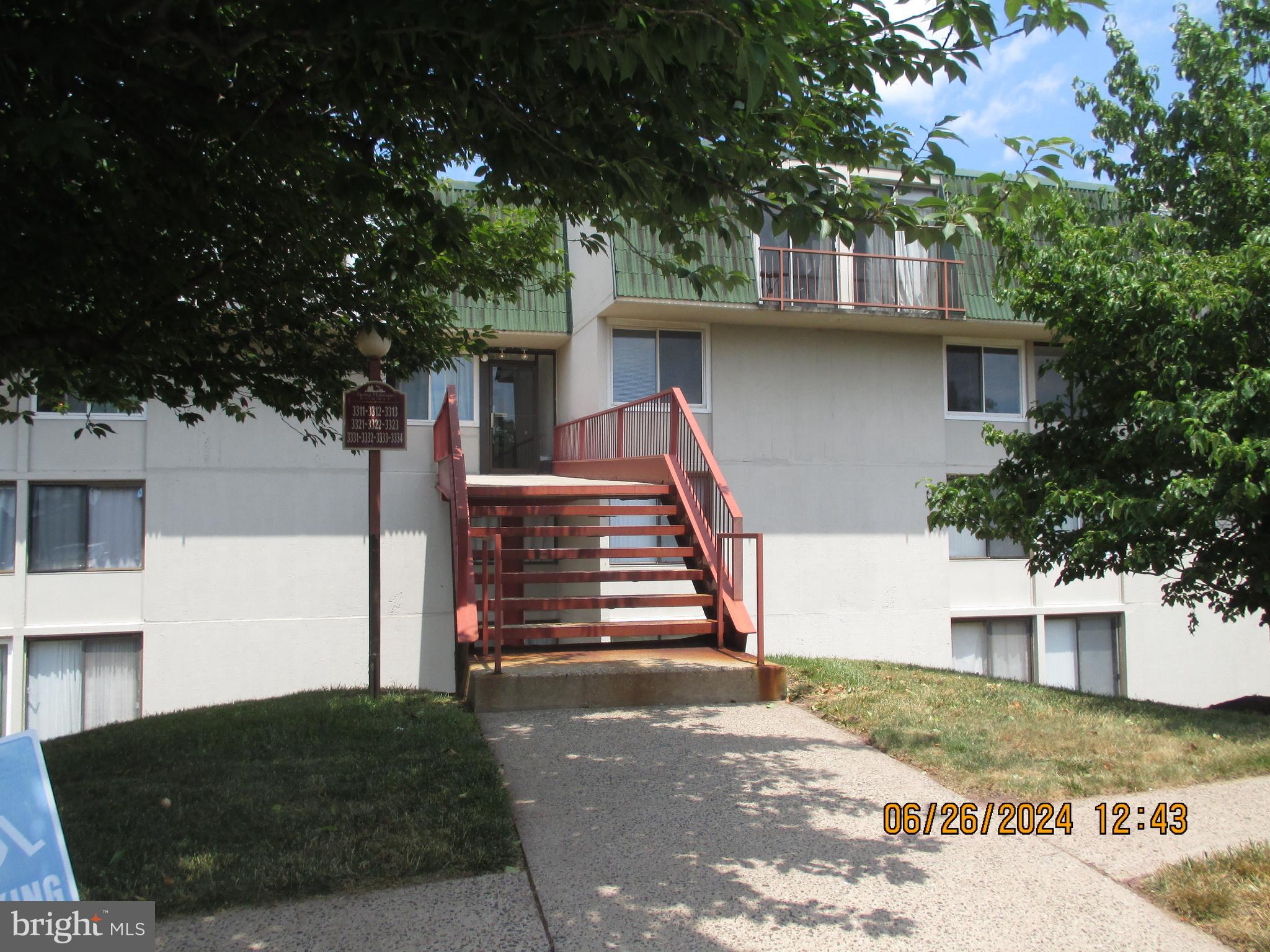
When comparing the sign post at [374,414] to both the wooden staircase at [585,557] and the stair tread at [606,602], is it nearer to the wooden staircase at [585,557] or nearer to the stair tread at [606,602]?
the wooden staircase at [585,557]

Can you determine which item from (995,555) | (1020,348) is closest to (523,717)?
(995,555)

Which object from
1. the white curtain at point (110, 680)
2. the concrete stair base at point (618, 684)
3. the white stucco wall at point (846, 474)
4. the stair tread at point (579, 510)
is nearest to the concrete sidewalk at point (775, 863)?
the concrete stair base at point (618, 684)

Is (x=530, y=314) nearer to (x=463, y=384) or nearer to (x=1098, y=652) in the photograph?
(x=463, y=384)

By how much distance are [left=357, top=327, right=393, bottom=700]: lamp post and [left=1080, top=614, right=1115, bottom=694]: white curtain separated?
1306cm

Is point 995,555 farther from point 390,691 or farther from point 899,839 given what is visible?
point 899,839

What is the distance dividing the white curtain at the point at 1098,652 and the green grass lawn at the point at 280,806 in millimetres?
13082

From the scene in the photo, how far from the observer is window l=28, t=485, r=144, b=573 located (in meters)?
13.5

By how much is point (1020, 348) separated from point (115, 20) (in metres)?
15.0

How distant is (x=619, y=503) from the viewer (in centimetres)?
1191

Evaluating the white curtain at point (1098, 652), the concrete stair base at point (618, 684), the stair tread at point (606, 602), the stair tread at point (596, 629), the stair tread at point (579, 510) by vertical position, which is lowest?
the white curtain at point (1098, 652)

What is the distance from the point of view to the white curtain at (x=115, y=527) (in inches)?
536

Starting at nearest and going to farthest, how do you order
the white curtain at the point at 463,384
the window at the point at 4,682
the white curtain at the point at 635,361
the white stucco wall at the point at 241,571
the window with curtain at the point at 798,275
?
the window at the point at 4,682
the white stucco wall at the point at 241,571
the window with curtain at the point at 798,275
the white curtain at the point at 635,361
the white curtain at the point at 463,384

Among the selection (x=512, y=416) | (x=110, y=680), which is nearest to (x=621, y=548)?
(x=512, y=416)
